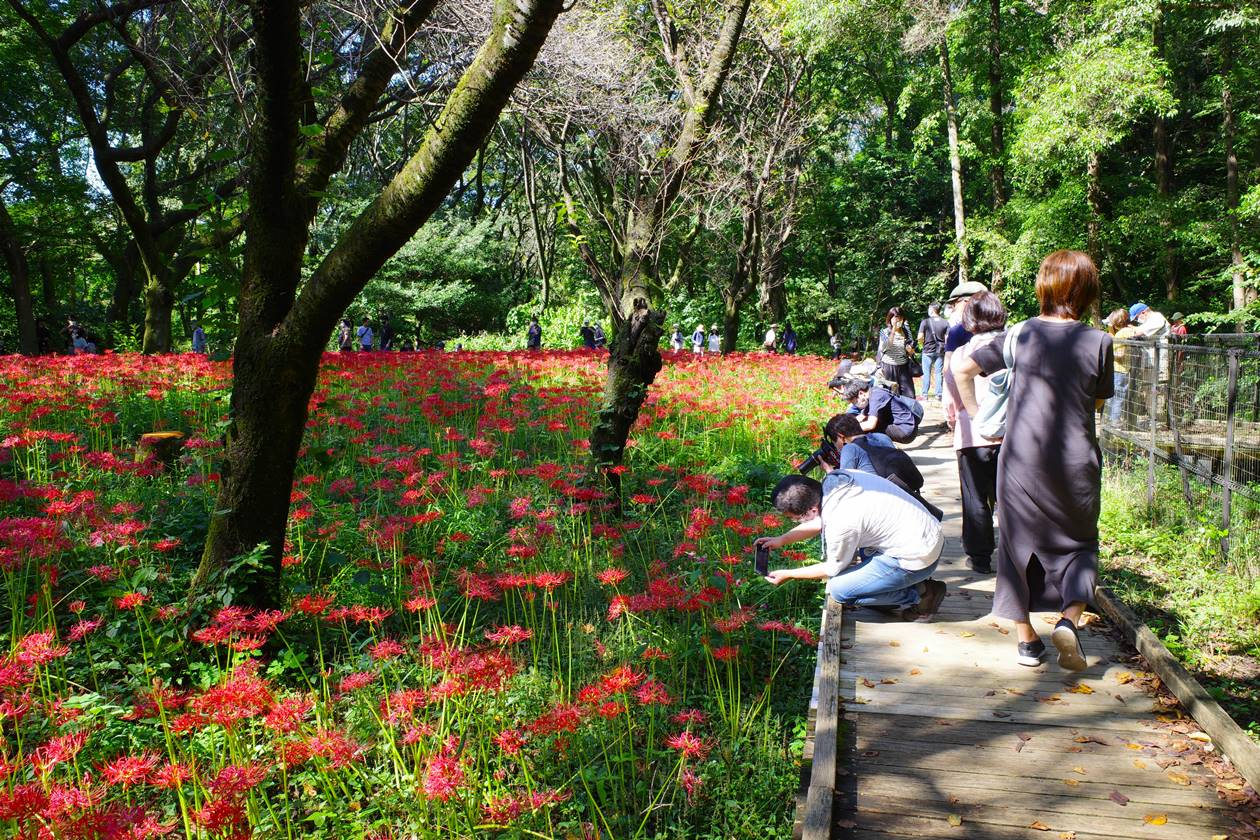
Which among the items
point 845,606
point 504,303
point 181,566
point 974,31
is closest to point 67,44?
point 181,566

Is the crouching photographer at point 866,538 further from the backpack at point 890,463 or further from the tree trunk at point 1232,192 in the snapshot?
the tree trunk at point 1232,192

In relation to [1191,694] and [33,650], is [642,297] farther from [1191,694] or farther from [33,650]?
[33,650]

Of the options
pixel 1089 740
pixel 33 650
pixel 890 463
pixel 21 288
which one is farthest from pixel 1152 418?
pixel 21 288

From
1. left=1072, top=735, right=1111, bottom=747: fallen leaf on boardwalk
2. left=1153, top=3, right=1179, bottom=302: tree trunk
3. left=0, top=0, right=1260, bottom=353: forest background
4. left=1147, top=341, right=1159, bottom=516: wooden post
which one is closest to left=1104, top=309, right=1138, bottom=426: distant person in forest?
left=1147, top=341, right=1159, bottom=516: wooden post

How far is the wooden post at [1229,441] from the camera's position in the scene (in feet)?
18.1

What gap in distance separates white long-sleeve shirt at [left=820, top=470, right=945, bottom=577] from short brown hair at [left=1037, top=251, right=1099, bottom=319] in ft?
3.82

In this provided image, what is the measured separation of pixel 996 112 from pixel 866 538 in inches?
911

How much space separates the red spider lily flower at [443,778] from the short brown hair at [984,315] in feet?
12.7

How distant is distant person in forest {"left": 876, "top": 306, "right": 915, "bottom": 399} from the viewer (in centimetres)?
1007

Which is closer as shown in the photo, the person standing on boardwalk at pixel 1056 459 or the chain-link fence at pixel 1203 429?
the person standing on boardwalk at pixel 1056 459

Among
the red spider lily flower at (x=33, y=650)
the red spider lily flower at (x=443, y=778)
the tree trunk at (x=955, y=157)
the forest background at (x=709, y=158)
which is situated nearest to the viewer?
the red spider lily flower at (x=443, y=778)

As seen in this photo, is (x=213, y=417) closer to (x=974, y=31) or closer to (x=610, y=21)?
(x=610, y=21)

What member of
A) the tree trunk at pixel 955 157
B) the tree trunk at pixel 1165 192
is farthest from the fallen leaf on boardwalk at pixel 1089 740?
the tree trunk at pixel 955 157

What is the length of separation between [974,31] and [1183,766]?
21623mm
